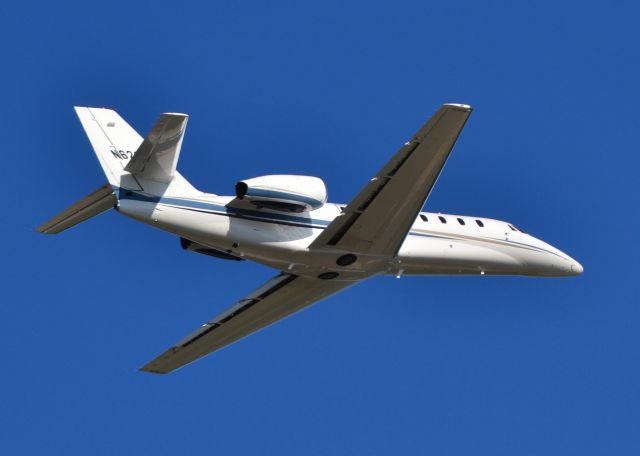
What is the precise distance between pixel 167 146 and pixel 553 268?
12523 mm

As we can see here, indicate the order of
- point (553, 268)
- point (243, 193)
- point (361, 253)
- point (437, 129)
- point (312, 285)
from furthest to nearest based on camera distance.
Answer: point (553, 268), point (312, 285), point (361, 253), point (243, 193), point (437, 129)

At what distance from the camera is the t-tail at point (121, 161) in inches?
1132

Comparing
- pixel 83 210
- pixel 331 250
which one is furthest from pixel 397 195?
pixel 83 210

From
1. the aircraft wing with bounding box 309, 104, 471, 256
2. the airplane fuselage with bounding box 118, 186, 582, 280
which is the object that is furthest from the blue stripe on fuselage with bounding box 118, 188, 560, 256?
the aircraft wing with bounding box 309, 104, 471, 256

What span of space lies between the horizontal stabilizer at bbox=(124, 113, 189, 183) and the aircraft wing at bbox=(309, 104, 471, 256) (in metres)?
4.05

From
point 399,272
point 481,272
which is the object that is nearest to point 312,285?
point 399,272

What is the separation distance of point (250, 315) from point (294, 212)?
4.93 metres

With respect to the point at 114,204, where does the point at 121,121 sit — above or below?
above

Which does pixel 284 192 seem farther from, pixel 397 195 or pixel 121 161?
pixel 121 161

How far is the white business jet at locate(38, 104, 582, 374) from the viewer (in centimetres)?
2873

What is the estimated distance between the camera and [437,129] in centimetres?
2762

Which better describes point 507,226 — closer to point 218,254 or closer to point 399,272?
point 399,272

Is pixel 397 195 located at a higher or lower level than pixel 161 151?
higher

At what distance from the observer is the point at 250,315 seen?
34.7 m
